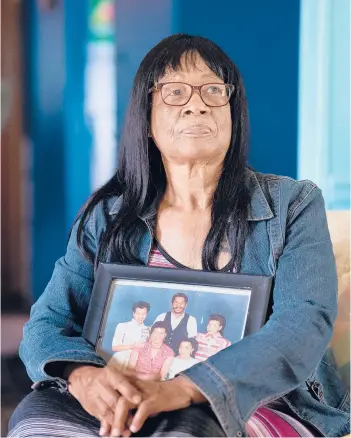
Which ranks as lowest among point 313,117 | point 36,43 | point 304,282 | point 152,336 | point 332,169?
point 152,336

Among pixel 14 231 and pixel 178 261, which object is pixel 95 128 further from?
pixel 178 261

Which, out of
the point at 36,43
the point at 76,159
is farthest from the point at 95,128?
the point at 36,43

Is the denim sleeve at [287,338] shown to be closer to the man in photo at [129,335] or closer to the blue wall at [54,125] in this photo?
the man in photo at [129,335]

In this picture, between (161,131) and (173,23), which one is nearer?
(161,131)

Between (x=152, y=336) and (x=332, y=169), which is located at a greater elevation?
(x=332, y=169)

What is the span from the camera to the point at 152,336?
5.03ft

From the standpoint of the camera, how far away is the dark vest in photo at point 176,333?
151 centimetres

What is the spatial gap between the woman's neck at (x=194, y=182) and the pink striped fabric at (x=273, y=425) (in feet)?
1.66

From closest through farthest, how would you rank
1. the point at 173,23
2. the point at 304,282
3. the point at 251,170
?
the point at 304,282
the point at 251,170
the point at 173,23

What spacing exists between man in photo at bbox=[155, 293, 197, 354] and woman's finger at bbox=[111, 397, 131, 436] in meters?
0.20

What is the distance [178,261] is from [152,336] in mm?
202

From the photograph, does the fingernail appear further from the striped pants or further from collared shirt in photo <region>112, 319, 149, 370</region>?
collared shirt in photo <region>112, 319, 149, 370</region>

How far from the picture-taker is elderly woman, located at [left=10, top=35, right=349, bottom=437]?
135 cm

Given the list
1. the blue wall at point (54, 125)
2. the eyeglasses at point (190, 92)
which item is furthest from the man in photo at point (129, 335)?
the blue wall at point (54, 125)
